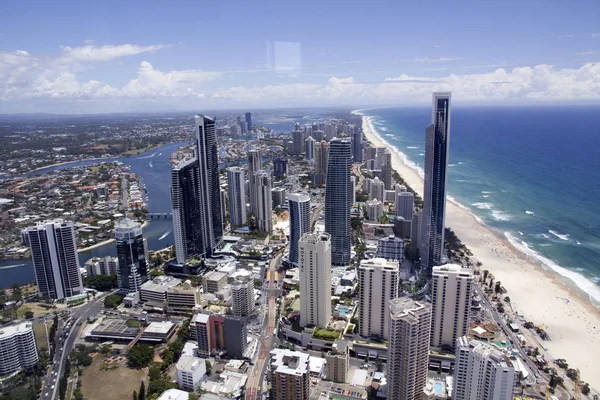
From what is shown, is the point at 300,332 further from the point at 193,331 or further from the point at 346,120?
the point at 346,120

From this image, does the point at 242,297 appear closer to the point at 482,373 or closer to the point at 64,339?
the point at 64,339

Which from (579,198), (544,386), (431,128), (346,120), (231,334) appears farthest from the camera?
(346,120)

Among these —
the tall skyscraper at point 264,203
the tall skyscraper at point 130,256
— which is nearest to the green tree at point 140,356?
the tall skyscraper at point 130,256

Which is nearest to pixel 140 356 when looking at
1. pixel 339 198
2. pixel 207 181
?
pixel 207 181

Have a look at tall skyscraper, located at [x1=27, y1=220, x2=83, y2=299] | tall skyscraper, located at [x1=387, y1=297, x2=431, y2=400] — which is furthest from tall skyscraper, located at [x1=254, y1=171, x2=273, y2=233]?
tall skyscraper, located at [x1=387, y1=297, x2=431, y2=400]

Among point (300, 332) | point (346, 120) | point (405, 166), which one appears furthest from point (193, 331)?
point (346, 120)
